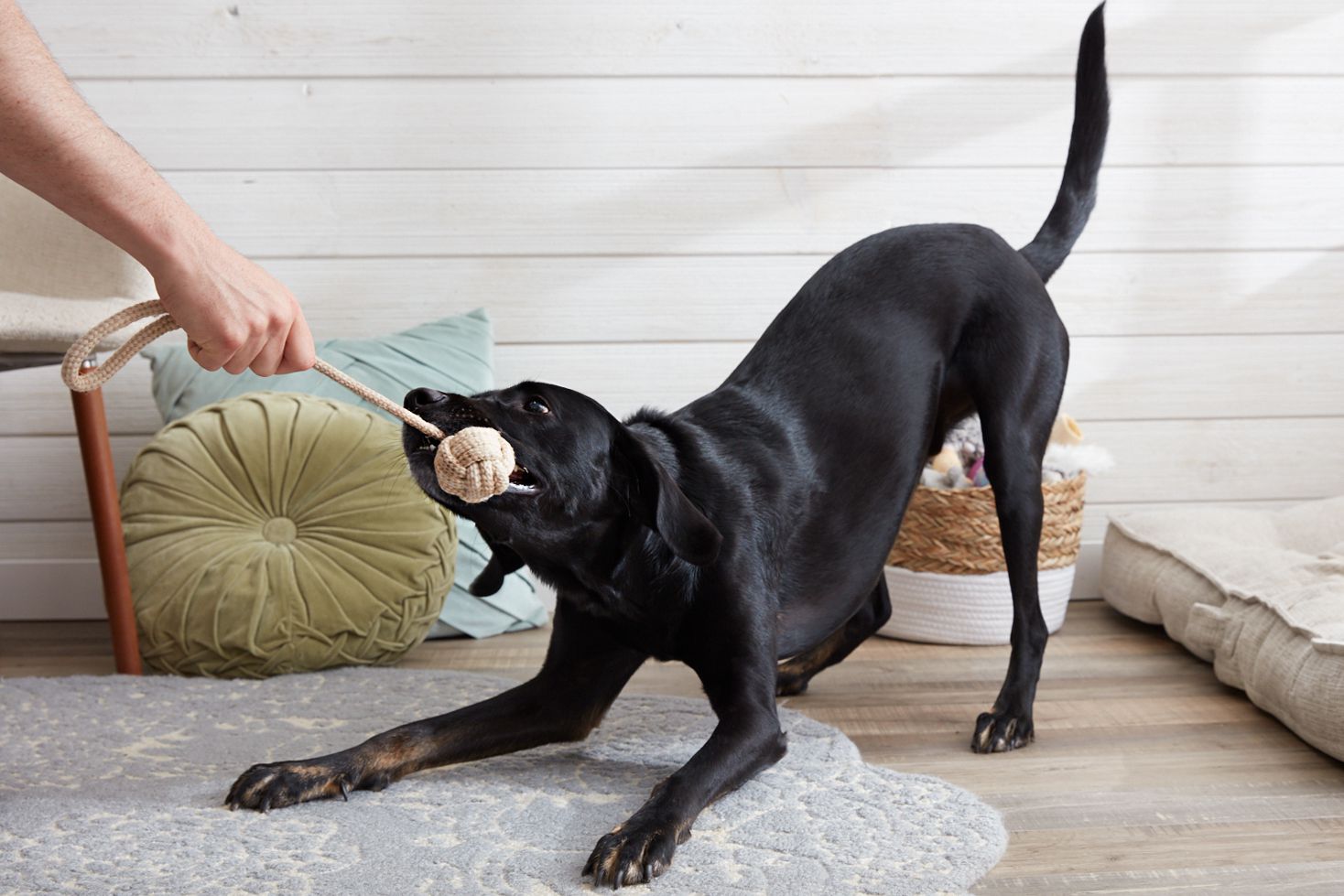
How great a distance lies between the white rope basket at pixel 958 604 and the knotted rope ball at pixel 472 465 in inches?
49.8

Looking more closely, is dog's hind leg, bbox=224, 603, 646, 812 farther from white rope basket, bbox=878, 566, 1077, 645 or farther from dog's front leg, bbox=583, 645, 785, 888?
white rope basket, bbox=878, 566, 1077, 645

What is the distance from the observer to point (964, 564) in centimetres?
225

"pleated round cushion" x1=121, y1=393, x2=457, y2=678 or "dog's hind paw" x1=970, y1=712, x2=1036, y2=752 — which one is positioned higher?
"pleated round cushion" x1=121, y1=393, x2=457, y2=678

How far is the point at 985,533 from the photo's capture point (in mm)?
2225

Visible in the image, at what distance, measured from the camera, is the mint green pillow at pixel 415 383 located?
2309 millimetres

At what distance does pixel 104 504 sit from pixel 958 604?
1532mm

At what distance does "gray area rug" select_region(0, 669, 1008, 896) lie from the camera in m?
1.21

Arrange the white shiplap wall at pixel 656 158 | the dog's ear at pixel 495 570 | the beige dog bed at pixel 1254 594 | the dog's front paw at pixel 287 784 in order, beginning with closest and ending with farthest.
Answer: the dog's front paw at pixel 287 784, the dog's ear at pixel 495 570, the beige dog bed at pixel 1254 594, the white shiplap wall at pixel 656 158

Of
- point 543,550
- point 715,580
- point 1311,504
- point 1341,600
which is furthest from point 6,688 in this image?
point 1311,504

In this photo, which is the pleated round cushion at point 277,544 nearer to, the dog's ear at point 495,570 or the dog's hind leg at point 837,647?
the dog's ear at point 495,570

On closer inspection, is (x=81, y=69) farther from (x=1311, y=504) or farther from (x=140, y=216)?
(x=1311, y=504)

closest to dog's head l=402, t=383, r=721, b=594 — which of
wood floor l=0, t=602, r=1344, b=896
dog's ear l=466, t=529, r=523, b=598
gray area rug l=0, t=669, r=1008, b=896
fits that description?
dog's ear l=466, t=529, r=523, b=598

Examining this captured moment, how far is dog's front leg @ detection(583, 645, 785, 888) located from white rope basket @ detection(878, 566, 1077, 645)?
893mm

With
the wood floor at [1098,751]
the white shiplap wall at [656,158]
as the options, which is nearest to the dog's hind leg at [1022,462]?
the wood floor at [1098,751]
